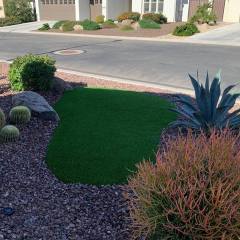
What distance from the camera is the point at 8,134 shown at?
6008 millimetres

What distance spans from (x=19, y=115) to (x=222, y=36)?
1907cm

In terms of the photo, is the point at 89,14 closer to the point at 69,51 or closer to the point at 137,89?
the point at 69,51

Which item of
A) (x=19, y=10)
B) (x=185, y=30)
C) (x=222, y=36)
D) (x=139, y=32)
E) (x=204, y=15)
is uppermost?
(x=204, y=15)

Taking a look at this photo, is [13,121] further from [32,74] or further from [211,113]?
[211,113]

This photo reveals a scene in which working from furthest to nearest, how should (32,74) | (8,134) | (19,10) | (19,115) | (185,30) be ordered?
(19,10)
(185,30)
(32,74)
(19,115)
(8,134)

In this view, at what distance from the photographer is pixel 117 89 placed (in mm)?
9852

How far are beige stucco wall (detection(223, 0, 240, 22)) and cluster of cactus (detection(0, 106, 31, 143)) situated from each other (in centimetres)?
2673

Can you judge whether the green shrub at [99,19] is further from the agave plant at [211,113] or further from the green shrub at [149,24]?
the agave plant at [211,113]

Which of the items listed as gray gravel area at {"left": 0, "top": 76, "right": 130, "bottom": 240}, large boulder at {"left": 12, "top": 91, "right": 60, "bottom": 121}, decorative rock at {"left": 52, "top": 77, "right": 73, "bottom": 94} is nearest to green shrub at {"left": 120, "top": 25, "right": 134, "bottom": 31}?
decorative rock at {"left": 52, "top": 77, "right": 73, "bottom": 94}

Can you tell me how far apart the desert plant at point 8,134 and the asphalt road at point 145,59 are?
5981 mm

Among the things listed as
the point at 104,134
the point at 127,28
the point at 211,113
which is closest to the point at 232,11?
the point at 127,28

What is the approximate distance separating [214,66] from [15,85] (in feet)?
26.3

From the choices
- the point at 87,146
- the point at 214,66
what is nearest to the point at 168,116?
the point at 87,146

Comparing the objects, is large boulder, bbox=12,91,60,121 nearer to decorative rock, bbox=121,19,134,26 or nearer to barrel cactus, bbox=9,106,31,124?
barrel cactus, bbox=9,106,31,124
